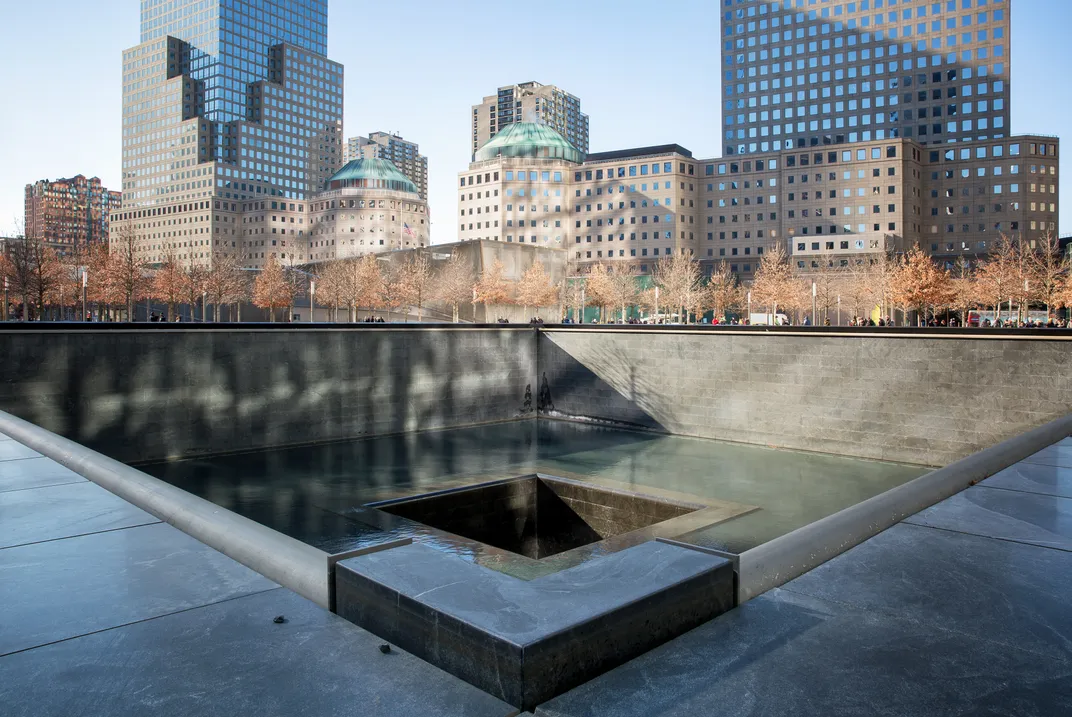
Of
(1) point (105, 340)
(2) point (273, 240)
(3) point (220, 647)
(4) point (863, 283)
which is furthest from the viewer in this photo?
(2) point (273, 240)

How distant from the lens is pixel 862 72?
129000mm

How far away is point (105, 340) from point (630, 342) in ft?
53.3

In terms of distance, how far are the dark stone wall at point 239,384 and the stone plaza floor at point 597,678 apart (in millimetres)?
15638

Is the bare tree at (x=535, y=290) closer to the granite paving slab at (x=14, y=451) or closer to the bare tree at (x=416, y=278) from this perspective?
the bare tree at (x=416, y=278)

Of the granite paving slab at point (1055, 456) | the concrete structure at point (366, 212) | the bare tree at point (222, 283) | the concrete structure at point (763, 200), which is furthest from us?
the concrete structure at point (366, 212)

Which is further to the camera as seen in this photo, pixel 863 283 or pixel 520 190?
pixel 520 190

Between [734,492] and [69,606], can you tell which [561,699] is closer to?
[69,606]

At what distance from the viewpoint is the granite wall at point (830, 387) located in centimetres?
1919

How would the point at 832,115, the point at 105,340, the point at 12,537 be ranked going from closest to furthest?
1. the point at 12,537
2. the point at 105,340
3. the point at 832,115

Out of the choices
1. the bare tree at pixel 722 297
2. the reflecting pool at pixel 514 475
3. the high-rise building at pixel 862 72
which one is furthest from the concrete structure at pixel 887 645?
the high-rise building at pixel 862 72

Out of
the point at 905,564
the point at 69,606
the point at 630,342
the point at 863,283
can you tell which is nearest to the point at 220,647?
the point at 69,606

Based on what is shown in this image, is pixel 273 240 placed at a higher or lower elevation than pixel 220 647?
higher

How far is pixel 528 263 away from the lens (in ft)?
249

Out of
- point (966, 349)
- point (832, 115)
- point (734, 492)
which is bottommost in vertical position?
point (734, 492)
